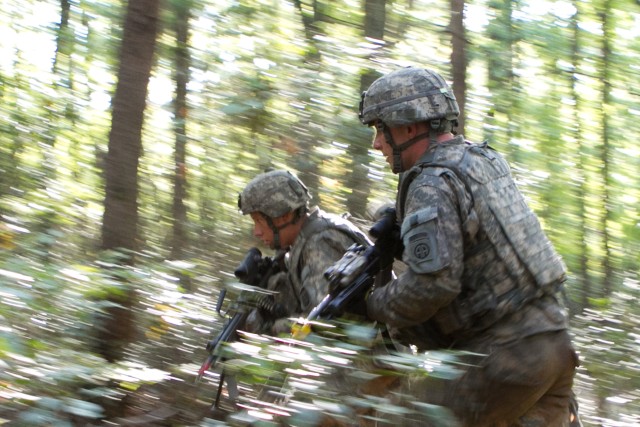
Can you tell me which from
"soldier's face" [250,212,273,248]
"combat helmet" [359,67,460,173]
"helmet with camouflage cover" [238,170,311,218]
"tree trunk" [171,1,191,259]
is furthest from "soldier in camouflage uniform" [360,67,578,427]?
"tree trunk" [171,1,191,259]

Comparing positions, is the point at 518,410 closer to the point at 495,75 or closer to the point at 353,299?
the point at 353,299

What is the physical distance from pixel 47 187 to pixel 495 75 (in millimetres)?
6254

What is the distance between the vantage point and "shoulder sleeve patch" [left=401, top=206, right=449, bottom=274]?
3.91 meters

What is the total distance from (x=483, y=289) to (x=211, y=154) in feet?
16.9

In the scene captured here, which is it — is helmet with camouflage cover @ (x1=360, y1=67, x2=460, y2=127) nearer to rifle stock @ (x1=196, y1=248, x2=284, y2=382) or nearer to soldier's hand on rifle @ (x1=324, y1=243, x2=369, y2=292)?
soldier's hand on rifle @ (x1=324, y1=243, x2=369, y2=292)

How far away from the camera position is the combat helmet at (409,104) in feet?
14.2

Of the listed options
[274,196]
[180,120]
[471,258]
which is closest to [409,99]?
[471,258]

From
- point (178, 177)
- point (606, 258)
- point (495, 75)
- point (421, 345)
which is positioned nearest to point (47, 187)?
point (178, 177)

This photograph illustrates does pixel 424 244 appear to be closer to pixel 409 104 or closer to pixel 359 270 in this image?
pixel 359 270

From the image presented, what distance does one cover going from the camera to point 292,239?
5594 mm

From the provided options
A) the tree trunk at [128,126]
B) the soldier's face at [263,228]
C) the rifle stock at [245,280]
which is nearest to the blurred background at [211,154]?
the tree trunk at [128,126]

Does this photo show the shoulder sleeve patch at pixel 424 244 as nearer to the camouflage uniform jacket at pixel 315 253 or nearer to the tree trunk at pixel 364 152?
the camouflage uniform jacket at pixel 315 253

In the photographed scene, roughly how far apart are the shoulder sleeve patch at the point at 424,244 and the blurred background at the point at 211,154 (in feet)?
4.11

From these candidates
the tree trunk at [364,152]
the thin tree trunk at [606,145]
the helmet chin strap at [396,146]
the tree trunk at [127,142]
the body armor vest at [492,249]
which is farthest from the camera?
the thin tree trunk at [606,145]
